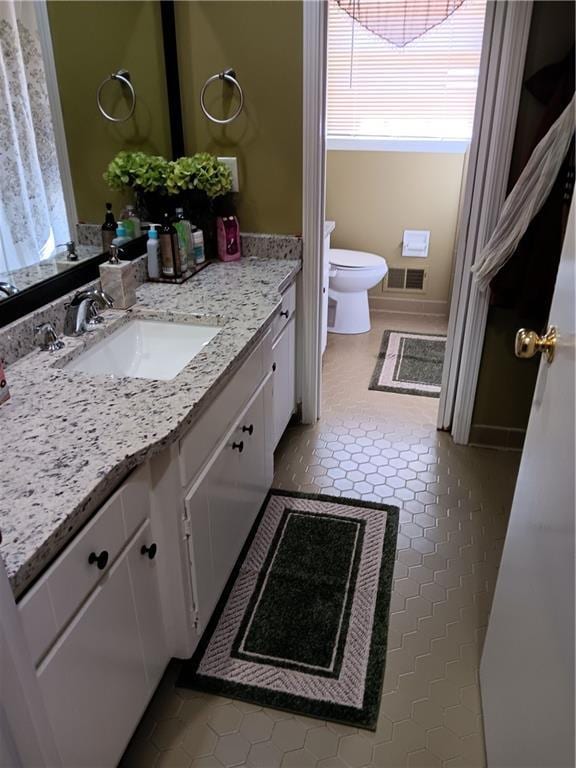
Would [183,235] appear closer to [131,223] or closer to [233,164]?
[131,223]

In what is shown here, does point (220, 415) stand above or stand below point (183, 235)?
below

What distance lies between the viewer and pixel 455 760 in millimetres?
1456

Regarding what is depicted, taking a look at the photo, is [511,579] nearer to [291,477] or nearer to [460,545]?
[460,545]

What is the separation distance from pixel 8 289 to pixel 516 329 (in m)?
1.91

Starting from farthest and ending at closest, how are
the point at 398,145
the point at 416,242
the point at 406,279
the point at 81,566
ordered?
the point at 406,279 → the point at 416,242 → the point at 398,145 → the point at 81,566

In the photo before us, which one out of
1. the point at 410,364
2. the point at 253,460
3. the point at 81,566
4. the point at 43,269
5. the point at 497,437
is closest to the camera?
the point at 81,566

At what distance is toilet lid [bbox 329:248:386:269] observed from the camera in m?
3.71

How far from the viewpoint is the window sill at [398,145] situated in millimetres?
3646

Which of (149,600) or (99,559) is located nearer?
(99,559)

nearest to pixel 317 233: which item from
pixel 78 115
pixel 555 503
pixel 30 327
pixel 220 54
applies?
pixel 220 54

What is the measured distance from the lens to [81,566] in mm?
1040

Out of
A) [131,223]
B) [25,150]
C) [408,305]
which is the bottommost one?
[408,305]

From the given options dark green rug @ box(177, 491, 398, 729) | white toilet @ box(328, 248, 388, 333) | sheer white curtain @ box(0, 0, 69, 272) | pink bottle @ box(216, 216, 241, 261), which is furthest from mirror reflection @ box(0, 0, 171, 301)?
white toilet @ box(328, 248, 388, 333)

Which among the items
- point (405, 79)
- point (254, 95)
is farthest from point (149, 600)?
point (405, 79)
